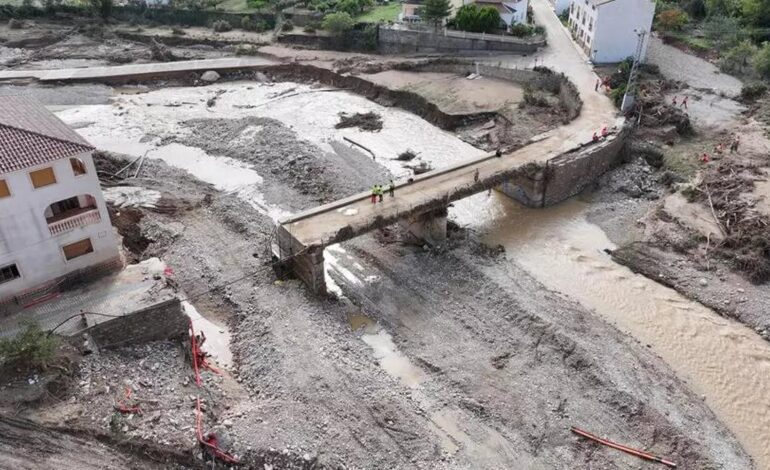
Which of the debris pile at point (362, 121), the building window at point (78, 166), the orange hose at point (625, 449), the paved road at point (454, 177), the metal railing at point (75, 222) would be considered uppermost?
the building window at point (78, 166)

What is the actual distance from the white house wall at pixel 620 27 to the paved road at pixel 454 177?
6.83 feet

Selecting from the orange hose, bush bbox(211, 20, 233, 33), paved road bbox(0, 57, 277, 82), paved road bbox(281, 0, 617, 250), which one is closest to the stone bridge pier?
paved road bbox(281, 0, 617, 250)

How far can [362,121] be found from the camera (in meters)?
48.3

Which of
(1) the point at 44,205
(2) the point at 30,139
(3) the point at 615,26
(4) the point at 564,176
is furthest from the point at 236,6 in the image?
(1) the point at 44,205

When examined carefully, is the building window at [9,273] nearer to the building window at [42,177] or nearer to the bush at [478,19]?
the building window at [42,177]

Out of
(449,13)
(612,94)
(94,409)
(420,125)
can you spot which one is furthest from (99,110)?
(612,94)

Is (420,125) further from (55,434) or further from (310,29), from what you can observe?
(55,434)

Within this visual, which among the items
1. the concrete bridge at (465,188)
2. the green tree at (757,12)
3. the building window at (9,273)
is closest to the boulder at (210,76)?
the concrete bridge at (465,188)

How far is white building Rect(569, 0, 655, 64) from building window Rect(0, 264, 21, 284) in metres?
45.5

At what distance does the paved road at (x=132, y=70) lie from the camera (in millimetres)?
58094

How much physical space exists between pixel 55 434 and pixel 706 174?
3659 centimetres

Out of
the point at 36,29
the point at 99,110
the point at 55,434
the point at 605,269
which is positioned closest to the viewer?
the point at 55,434

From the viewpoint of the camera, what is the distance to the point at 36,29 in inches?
2864

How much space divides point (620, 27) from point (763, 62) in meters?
11.2
